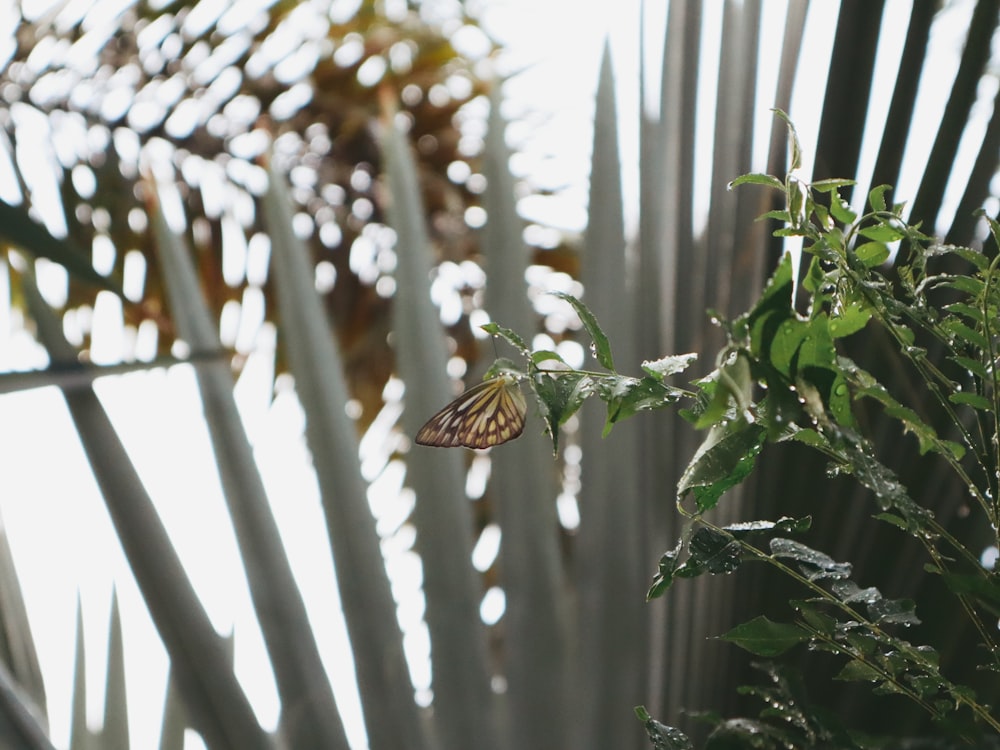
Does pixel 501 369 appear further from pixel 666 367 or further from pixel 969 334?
pixel 969 334

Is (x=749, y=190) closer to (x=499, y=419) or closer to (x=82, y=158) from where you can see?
(x=499, y=419)

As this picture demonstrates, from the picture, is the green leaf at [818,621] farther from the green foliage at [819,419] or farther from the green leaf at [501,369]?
the green leaf at [501,369]

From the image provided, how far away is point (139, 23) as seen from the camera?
5.23 ft

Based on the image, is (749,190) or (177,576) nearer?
(177,576)

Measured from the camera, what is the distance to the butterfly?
1.20 ft

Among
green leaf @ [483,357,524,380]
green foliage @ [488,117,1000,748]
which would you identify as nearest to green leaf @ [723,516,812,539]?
green foliage @ [488,117,1000,748]

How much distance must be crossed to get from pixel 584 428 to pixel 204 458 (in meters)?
0.47

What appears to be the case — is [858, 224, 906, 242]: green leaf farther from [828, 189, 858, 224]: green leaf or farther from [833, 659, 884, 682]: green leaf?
[833, 659, 884, 682]: green leaf

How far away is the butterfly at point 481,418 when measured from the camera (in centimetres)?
37

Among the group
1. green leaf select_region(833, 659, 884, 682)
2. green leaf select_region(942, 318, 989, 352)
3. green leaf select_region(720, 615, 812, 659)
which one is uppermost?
green leaf select_region(942, 318, 989, 352)

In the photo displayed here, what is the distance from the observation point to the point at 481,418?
38 centimetres

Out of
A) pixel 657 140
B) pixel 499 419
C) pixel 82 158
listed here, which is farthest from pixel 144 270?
pixel 499 419

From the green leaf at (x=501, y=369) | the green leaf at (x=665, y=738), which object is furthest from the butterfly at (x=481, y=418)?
the green leaf at (x=665, y=738)

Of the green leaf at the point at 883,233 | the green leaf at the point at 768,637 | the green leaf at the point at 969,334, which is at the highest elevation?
the green leaf at the point at 883,233
